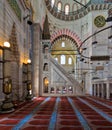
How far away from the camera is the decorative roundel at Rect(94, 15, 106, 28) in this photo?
19.1 m

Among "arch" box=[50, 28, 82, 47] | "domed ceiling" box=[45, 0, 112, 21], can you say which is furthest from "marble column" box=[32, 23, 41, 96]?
"arch" box=[50, 28, 82, 47]

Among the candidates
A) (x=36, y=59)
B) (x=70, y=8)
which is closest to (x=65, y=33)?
(x=70, y=8)

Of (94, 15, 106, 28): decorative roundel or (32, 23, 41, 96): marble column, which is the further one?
(94, 15, 106, 28): decorative roundel

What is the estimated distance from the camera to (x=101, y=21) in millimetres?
19062

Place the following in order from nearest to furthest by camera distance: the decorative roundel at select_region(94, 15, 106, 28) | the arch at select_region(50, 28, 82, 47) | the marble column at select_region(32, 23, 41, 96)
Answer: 1. the marble column at select_region(32, 23, 41, 96)
2. the decorative roundel at select_region(94, 15, 106, 28)
3. the arch at select_region(50, 28, 82, 47)

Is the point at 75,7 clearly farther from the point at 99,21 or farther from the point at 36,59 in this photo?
the point at 36,59

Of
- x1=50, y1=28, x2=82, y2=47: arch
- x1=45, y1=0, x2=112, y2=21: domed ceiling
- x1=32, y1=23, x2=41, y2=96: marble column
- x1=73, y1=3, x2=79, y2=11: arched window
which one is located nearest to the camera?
x1=32, y1=23, x2=41, y2=96: marble column

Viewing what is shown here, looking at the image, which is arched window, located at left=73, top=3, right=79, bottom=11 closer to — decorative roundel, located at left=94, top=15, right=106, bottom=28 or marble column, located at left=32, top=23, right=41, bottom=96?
decorative roundel, located at left=94, top=15, right=106, bottom=28

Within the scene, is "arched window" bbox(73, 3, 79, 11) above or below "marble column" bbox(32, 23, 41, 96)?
above

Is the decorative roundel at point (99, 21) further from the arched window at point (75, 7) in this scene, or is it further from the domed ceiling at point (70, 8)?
the arched window at point (75, 7)

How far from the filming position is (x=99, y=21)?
19125mm

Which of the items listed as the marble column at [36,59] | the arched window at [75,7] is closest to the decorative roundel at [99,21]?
the arched window at [75,7]

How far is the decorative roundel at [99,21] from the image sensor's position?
19062 mm

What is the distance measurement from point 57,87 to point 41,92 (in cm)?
110
